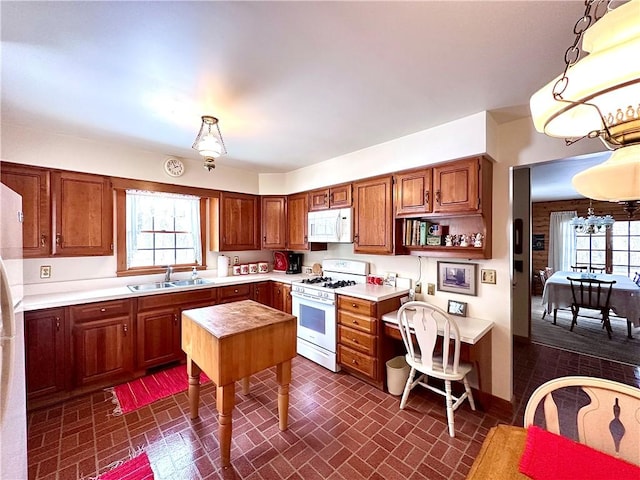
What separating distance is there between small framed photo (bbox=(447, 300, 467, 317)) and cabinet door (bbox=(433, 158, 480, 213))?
93 cm

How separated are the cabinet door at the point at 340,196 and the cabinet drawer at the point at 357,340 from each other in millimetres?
1506

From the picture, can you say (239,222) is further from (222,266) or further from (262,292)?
(262,292)

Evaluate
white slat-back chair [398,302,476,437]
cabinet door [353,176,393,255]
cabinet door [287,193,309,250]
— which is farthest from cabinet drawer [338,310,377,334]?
cabinet door [287,193,309,250]

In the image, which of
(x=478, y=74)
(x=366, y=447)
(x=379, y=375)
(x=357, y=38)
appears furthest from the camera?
(x=379, y=375)

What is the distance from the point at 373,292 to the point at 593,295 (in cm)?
423

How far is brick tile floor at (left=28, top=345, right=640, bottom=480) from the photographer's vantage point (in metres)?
1.78

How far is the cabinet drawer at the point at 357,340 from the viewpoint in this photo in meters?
→ 2.69

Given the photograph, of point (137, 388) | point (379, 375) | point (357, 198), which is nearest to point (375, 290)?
point (379, 375)

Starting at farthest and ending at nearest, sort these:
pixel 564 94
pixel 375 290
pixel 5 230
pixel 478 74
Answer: pixel 375 290 → pixel 478 74 → pixel 5 230 → pixel 564 94

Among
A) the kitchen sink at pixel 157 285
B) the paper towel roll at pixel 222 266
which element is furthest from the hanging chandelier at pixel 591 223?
the kitchen sink at pixel 157 285

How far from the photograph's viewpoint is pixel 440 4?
46.9 inches

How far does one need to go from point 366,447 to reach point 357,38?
264 cm

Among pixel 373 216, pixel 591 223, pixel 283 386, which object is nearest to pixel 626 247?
pixel 591 223

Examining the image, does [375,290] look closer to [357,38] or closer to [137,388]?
[357,38]
